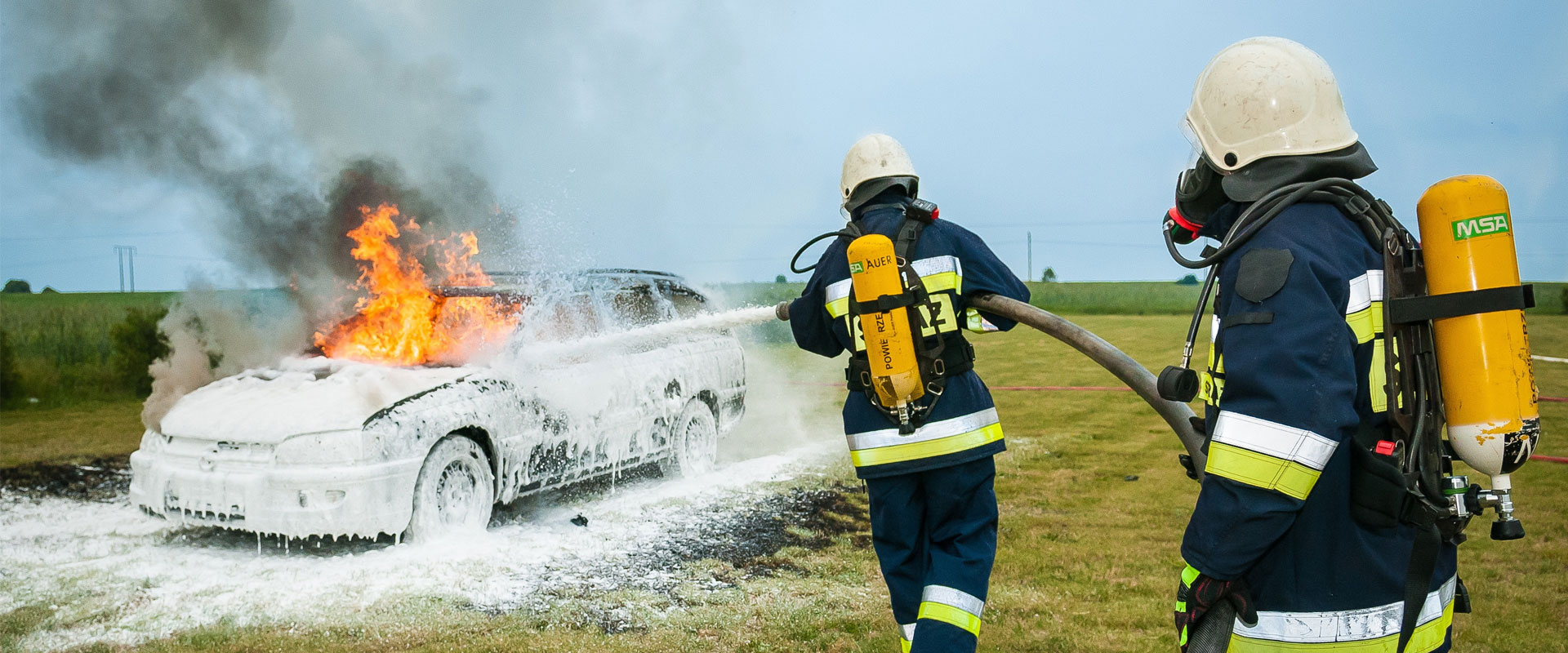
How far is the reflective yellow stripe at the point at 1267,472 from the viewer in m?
1.86

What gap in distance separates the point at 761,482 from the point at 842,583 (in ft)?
8.35

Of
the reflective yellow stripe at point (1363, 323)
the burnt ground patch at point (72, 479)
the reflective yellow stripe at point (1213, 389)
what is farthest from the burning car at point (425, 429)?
the reflective yellow stripe at point (1363, 323)

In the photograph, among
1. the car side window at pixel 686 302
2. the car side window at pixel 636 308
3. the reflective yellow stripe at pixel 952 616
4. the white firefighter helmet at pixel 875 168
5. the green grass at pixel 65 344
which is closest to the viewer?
the reflective yellow stripe at pixel 952 616

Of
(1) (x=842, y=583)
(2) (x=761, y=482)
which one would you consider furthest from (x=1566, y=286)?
(1) (x=842, y=583)

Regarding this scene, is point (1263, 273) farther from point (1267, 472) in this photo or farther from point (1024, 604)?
point (1024, 604)

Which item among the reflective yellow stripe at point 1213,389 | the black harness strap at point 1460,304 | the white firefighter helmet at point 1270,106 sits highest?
the white firefighter helmet at point 1270,106

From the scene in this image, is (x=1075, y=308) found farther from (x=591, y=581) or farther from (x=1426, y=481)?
(x=1426, y=481)

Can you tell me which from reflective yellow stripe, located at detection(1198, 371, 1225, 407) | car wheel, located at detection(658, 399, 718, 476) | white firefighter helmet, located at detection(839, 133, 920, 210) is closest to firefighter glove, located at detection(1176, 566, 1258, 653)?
reflective yellow stripe, located at detection(1198, 371, 1225, 407)

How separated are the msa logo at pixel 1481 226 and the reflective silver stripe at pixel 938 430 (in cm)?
165

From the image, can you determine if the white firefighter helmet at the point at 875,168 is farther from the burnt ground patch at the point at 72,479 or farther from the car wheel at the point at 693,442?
the burnt ground patch at the point at 72,479

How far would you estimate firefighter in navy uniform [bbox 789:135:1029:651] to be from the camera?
3.35m

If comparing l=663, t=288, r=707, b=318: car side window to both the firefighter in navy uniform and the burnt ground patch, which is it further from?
the burnt ground patch

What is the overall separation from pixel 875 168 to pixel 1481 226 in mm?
2164

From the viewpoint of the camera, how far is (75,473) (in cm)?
855
